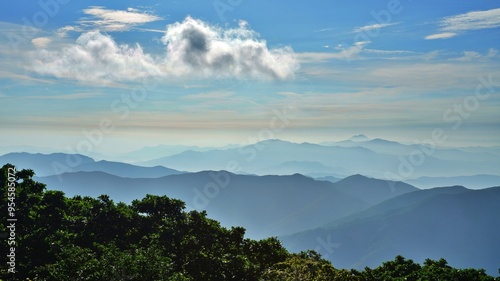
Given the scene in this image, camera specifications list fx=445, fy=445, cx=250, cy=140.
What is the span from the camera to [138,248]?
38.2 metres

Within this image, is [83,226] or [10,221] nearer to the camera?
[10,221]

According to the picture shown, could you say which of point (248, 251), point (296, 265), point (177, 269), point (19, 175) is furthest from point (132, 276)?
point (19, 175)

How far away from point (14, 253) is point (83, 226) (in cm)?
774

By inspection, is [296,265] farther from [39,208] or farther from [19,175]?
[19,175]

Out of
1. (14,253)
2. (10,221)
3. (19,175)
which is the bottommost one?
(14,253)

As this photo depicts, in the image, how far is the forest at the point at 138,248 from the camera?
29.0 metres

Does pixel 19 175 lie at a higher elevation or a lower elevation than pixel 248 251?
higher

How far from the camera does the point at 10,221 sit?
128 feet

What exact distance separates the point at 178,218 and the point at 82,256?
16.3 meters

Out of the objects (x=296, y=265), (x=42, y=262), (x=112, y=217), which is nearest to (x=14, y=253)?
(x=42, y=262)

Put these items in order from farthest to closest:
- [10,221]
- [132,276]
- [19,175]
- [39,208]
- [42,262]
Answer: [19,175]
[39,208]
[10,221]
[42,262]
[132,276]

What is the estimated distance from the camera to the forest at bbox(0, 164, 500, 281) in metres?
29.0

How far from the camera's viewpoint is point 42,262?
119ft

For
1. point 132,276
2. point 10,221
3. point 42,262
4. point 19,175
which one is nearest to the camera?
point 132,276
